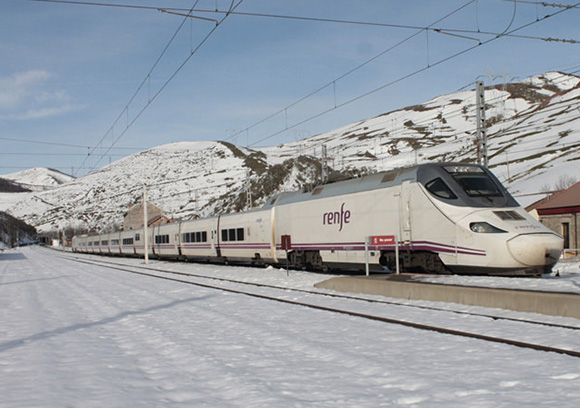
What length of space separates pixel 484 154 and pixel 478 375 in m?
21.8

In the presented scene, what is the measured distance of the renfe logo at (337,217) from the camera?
21.9m

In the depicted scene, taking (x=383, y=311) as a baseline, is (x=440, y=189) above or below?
above

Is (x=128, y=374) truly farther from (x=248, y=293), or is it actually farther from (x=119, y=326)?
(x=248, y=293)

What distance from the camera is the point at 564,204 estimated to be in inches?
1804

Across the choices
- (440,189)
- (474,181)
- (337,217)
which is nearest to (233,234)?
(337,217)

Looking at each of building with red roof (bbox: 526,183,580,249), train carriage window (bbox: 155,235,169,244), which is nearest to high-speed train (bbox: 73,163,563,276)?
train carriage window (bbox: 155,235,169,244)

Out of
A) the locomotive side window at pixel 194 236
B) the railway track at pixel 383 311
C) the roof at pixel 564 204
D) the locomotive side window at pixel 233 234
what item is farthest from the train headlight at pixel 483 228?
the roof at pixel 564 204

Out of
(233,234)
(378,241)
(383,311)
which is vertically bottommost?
(383,311)

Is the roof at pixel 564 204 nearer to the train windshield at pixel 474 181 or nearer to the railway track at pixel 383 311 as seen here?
the train windshield at pixel 474 181

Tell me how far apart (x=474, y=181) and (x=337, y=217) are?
6437mm

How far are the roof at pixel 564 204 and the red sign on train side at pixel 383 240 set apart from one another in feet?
102

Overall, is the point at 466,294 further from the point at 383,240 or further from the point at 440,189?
the point at 383,240

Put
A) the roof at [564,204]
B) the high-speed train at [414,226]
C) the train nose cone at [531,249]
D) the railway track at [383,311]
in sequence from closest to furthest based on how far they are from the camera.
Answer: the railway track at [383,311], the train nose cone at [531,249], the high-speed train at [414,226], the roof at [564,204]

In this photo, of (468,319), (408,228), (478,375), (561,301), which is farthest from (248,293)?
(478,375)
